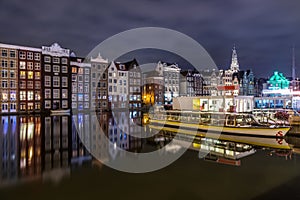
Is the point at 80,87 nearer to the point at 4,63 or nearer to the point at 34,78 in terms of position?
the point at 34,78

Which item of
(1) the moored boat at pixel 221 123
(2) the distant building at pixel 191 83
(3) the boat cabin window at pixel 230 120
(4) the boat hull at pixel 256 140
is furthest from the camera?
(2) the distant building at pixel 191 83

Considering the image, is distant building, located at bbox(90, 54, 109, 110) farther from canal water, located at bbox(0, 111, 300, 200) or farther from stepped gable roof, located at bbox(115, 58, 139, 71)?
canal water, located at bbox(0, 111, 300, 200)

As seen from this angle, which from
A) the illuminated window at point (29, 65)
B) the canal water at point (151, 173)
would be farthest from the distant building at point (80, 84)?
the canal water at point (151, 173)

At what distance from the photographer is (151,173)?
11.5 metres

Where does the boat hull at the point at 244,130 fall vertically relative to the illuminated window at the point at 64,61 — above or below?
below

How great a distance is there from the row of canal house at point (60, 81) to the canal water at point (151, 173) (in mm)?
32928

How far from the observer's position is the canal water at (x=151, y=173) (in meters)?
8.94

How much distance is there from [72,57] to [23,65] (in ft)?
35.7

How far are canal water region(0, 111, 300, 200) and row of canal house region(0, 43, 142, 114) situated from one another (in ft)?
108

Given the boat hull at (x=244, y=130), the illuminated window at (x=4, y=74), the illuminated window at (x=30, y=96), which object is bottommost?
the boat hull at (x=244, y=130)

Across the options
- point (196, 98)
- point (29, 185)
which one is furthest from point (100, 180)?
point (196, 98)

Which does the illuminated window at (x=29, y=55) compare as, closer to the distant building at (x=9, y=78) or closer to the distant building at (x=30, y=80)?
the distant building at (x=30, y=80)

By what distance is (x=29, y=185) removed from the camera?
31.4ft

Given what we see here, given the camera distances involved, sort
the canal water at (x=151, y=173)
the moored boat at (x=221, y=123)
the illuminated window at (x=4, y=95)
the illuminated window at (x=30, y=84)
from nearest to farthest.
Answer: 1. the canal water at (x=151, y=173)
2. the moored boat at (x=221, y=123)
3. the illuminated window at (x=4, y=95)
4. the illuminated window at (x=30, y=84)
